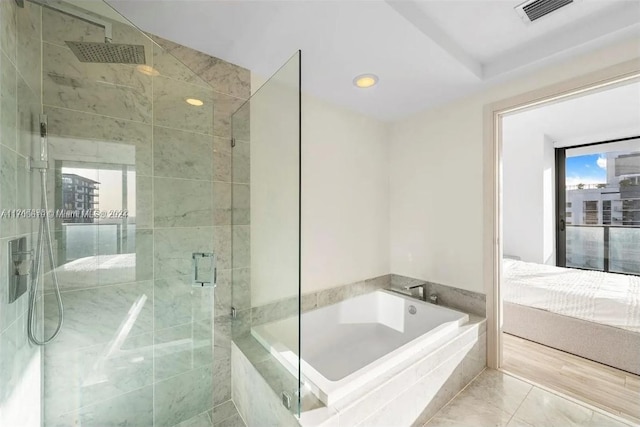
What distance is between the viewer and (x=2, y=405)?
0.93m

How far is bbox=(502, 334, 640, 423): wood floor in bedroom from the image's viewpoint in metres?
1.70

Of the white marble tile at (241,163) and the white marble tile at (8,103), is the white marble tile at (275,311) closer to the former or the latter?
the white marble tile at (241,163)

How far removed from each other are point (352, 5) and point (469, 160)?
1.55m

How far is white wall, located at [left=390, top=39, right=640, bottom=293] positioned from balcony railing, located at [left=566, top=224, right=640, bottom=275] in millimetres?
2728

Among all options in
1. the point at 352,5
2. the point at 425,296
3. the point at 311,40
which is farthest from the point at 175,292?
the point at 425,296

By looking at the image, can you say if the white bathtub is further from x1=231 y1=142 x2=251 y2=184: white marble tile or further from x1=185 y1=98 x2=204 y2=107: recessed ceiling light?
x1=185 y1=98 x2=204 y2=107: recessed ceiling light

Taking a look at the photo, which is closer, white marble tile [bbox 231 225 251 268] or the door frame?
white marble tile [bbox 231 225 251 268]

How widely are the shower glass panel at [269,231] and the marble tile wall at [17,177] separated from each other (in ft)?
2.98

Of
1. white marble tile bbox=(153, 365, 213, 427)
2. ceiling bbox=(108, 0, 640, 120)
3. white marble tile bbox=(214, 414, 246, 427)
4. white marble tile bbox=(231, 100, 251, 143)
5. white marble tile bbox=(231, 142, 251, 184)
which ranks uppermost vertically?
ceiling bbox=(108, 0, 640, 120)

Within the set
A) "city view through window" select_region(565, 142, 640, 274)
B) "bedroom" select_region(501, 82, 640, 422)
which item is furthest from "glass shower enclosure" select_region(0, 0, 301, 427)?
"city view through window" select_region(565, 142, 640, 274)

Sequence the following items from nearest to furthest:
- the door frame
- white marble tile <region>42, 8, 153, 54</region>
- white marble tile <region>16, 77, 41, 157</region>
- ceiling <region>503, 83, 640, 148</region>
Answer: white marble tile <region>16, 77, 41, 157</region>
white marble tile <region>42, 8, 153, 54</region>
the door frame
ceiling <region>503, 83, 640, 148</region>

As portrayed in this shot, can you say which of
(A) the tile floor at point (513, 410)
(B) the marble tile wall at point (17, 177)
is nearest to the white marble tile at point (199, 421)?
(B) the marble tile wall at point (17, 177)

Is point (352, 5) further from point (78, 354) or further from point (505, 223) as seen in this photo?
point (505, 223)

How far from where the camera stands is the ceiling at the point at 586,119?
2561 millimetres
